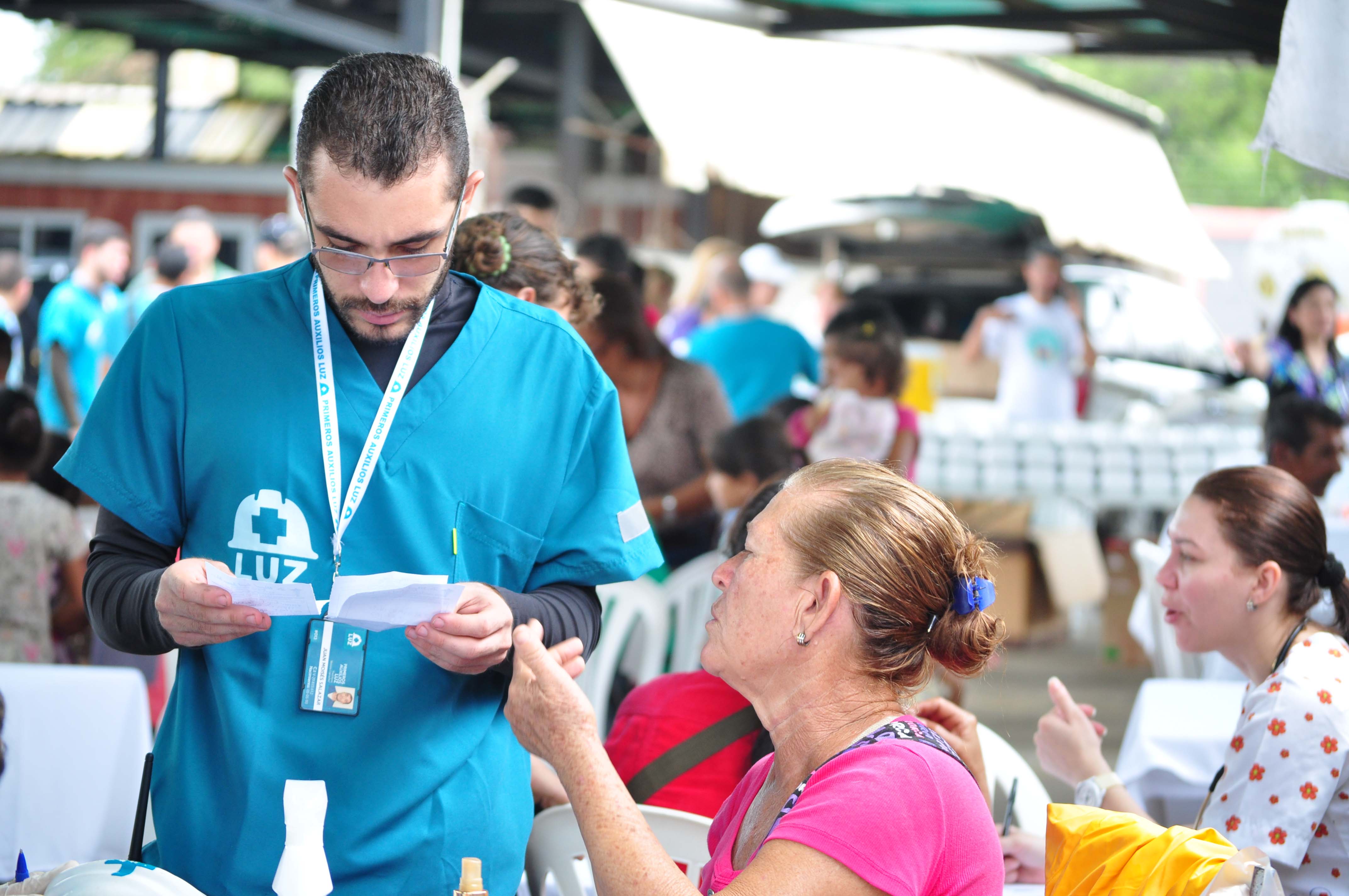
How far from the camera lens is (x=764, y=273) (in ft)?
31.2

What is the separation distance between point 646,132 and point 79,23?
6.35 m

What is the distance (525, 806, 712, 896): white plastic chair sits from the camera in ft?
7.34

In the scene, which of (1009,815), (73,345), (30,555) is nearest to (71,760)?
(30,555)

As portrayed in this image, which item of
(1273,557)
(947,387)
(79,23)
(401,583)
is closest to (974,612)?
(401,583)

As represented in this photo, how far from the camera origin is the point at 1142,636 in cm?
507

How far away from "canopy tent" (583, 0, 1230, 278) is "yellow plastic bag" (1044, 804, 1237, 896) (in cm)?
729

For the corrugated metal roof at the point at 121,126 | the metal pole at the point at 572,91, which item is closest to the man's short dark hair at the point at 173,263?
the metal pole at the point at 572,91

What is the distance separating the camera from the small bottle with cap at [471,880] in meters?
1.37

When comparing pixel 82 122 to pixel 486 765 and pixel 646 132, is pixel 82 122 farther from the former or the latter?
pixel 486 765

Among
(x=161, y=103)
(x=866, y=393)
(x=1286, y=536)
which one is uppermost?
(x=161, y=103)

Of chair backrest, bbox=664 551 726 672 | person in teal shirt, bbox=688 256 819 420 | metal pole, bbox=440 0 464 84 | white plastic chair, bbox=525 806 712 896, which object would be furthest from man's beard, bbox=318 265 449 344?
person in teal shirt, bbox=688 256 819 420

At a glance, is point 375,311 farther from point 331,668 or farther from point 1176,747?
point 1176,747

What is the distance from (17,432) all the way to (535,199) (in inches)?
88.3

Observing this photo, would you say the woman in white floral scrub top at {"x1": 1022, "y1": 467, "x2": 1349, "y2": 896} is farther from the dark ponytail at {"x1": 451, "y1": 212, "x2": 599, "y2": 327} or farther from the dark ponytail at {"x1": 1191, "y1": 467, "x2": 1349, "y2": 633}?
the dark ponytail at {"x1": 451, "y1": 212, "x2": 599, "y2": 327}
